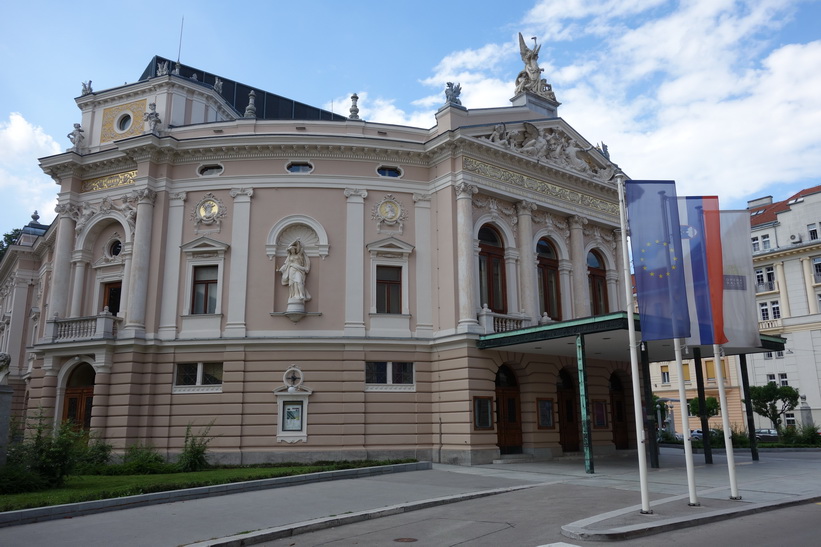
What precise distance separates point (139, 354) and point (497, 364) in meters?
14.7

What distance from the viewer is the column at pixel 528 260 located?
3003 cm

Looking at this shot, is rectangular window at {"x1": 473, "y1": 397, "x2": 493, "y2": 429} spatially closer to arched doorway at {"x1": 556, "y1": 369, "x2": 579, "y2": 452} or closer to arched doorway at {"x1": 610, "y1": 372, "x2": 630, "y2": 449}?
arched doorway at {"x1": 556, "y1": 369, "x2": 579, "y2": 452}

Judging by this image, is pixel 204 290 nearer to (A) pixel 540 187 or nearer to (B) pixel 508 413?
(B) pixel 508 413

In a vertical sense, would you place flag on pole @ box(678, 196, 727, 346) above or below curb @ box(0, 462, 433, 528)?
above

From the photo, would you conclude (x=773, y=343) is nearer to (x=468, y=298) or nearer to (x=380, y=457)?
(x=468, y=298)

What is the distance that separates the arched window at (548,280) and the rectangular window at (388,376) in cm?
754

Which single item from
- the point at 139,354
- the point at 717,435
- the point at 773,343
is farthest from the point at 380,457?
the point at 717,435

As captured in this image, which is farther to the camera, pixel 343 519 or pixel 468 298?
pixel 468 298

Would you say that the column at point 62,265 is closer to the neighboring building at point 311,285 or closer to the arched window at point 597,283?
the neighboring building at point 311,285

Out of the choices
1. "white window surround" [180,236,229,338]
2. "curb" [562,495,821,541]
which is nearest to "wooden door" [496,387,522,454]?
"white window surround" [180,236,229,338]

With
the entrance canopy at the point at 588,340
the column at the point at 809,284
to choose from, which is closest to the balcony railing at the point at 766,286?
the column at the point at 809,284

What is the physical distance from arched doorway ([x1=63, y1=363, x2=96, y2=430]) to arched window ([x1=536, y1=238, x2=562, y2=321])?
20253mm

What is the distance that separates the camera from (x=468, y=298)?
2762 centimetres

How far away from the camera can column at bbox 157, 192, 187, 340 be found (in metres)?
28.2
